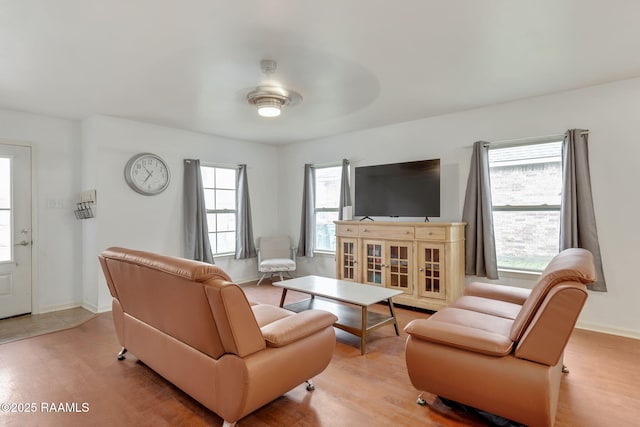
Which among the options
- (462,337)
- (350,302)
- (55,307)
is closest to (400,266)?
(350,302)

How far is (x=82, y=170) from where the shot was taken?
14.1 ft

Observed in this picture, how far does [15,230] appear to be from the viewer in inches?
152

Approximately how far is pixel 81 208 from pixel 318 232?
3.33 metres

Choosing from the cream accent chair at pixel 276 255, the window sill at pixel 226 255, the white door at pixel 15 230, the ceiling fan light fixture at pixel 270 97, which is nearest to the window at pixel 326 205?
the cream accent chair at pixel 276 255

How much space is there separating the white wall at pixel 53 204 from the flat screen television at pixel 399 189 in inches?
147

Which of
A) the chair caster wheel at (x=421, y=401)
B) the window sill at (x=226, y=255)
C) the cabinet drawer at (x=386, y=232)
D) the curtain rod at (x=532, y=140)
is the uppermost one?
the curtain rod at (x=532, y=140)

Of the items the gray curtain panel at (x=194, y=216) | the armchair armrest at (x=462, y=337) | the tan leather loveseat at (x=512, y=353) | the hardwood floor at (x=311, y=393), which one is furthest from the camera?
the gray curtain panel at (x=194, y=216)

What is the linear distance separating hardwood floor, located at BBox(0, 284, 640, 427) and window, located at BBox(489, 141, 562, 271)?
97cm

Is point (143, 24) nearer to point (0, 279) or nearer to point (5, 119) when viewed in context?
point (5, 119)

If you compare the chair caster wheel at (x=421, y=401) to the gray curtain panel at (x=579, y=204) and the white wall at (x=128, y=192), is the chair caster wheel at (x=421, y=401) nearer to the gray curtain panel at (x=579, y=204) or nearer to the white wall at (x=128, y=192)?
the gray curtain panel at (x=579, y=204)

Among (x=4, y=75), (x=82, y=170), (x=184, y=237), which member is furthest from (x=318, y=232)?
(x=4, y=75)

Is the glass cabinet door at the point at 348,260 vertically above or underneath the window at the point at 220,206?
underneath

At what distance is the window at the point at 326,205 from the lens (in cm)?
546

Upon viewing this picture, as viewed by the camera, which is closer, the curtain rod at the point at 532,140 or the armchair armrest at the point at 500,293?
the armchair armrest at the point at 500,293
